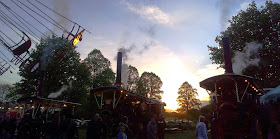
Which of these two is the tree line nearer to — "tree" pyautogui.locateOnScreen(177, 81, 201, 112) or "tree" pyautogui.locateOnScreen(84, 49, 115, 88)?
"tree" pyautogui.locateOnScreen(84, 49, 115, 88)

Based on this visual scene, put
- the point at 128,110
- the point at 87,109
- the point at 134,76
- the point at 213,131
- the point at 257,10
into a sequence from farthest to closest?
the point at 134,76 < the point at 87,109 < the point at 257,10 < the point at 128,110 < the point at 213,131

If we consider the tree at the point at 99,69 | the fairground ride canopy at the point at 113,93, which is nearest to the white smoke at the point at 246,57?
the fairground ride canopy at the point at 113,93

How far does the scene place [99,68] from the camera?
37062 millimetres

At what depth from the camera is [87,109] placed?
31.6 m

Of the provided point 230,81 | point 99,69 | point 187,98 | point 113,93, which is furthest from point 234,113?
point 187,98

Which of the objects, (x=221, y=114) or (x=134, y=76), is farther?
(x=134, y=76)

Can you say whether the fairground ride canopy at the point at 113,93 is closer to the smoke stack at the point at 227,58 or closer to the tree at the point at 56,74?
the smoke stack at the point at 227,58

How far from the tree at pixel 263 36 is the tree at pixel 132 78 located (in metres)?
27.2

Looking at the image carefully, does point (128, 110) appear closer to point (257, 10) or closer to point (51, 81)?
point (51, 81)

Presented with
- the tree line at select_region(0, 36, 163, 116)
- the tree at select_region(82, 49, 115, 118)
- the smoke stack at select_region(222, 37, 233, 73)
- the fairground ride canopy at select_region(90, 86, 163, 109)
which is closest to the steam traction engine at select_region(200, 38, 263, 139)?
the smoke stack at select_region(222, 37, 233, 73)

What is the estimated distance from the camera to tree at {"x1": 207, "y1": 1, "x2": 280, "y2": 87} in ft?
64.7

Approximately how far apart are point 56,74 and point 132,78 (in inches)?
964

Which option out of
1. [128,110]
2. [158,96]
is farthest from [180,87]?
[128,110]

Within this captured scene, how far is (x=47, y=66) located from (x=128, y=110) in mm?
14833
